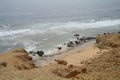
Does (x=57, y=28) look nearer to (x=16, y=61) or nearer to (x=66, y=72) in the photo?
(x=16, y=61)

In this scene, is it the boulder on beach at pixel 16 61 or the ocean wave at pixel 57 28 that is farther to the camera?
the ocean wave at pixel 57 28

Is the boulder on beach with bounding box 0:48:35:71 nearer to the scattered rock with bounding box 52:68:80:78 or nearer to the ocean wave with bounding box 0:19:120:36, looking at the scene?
the scattered rock with bounding box 52:68:80:78

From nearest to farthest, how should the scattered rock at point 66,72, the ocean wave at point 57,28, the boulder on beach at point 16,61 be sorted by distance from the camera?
the scattered rock at point 66,72 < the boulder on beach at point 16,61 < the ocean wave at point 57,28

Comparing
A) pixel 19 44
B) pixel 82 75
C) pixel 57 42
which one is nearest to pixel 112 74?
pixel 82 75

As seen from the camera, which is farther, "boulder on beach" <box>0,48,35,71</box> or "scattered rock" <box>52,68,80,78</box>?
"boulder on beach" <box>0,48,35,71</box>

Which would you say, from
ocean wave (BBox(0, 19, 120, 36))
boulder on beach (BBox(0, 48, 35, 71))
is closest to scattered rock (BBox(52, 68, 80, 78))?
boulder on beach (BBox(0, 48, 35, 71))

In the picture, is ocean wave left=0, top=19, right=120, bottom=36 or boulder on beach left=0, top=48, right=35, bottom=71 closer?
boulder on beach left=0, top=48, right=35, bottom=71

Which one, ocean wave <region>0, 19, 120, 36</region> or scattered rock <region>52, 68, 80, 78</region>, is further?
ocean wave <region>0, 19, 120, 36</region>

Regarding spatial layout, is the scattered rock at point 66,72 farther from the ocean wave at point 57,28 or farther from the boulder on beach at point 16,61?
the ocean wave at point 57,28

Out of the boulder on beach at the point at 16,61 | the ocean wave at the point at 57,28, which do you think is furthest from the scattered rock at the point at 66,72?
the ocean wave at the point at 57,28

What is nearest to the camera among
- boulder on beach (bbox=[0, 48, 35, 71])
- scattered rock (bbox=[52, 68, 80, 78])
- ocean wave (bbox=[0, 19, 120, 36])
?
scattered rock (bbox=[52, 68, 80, 78])

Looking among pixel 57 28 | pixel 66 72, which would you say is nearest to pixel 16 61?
pixel 66 72

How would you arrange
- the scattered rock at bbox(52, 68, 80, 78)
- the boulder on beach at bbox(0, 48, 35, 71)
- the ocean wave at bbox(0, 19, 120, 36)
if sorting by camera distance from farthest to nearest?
the ocean wave at bbox(0, 19, 120, 36), the boulder on beach at bbox(0, 48, 35, 71), the scattered rock at bbox(52, 68, 80, 78)

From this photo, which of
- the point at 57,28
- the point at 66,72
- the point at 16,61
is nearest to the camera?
the point at 66,72
